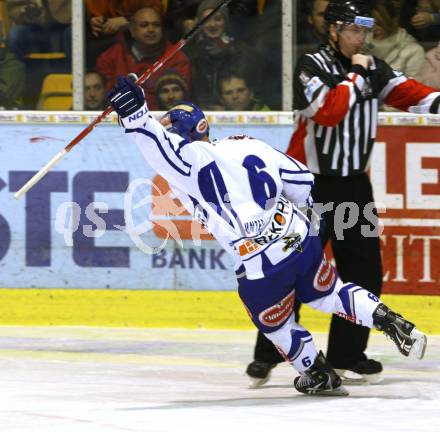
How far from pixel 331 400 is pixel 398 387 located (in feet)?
1.57

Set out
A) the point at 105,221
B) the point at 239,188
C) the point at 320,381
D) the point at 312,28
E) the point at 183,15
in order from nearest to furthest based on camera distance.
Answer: the point at 239,188 → the point at 320,381 → the point at 312,28 → the point at 183,15 → the point at 105,221

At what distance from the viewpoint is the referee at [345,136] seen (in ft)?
19.3

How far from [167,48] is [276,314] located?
2.35 meters

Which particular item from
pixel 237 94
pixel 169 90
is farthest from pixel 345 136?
pixel 169 90

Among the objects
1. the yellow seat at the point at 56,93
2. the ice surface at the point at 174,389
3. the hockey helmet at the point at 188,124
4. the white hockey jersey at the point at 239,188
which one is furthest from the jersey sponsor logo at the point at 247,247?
the yellow seat at the point at 56,93

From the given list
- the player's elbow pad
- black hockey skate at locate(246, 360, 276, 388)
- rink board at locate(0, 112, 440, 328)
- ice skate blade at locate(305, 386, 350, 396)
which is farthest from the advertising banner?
the player's elbow pad

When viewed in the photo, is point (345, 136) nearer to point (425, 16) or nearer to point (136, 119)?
point (136, 119)

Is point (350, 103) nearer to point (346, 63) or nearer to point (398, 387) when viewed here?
point (346, 63)

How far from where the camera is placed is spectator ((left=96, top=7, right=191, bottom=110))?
7426mm

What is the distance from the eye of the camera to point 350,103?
5.88 meters

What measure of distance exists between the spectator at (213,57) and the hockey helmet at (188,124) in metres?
1.87

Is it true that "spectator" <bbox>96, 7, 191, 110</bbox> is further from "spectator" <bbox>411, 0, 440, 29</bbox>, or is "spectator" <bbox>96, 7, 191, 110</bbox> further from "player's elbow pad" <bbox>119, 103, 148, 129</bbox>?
"player's elbow pad" <bbox>119, 103, 148, 129</bbox>

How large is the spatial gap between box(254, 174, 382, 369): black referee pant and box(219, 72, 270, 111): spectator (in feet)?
4.49

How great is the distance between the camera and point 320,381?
5574mm
